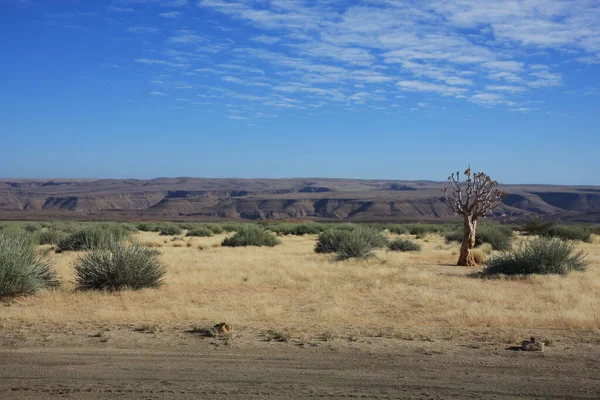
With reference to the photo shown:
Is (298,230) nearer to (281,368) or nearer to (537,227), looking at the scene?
(537,227)

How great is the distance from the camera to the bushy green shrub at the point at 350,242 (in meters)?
23.9

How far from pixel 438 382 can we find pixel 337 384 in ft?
3.94

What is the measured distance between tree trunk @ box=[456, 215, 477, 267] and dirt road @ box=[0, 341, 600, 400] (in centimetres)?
1246

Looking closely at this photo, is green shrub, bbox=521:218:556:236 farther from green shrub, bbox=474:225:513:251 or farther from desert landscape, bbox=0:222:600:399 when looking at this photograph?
desert landscape, bbox=0:222:600:399

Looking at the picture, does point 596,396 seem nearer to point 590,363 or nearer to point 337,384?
point 590,363

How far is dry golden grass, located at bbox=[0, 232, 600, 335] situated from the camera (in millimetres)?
10594

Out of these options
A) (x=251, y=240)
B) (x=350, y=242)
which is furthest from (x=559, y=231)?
(x=350, y=242)

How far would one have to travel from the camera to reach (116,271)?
14.6 metres

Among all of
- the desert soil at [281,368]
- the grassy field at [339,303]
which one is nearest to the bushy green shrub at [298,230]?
the grassy field at [339,303]

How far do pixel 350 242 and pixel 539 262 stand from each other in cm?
801

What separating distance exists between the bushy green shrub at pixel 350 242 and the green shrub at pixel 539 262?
6.19 metres

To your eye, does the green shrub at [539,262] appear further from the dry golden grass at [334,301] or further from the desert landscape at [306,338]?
the desert landscape at [306,338]

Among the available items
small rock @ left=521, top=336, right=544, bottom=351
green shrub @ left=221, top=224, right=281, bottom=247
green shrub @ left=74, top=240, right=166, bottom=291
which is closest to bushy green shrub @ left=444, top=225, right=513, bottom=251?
green shrub @ left=221, top=224, right=281, bottom=247

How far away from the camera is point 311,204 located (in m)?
144
